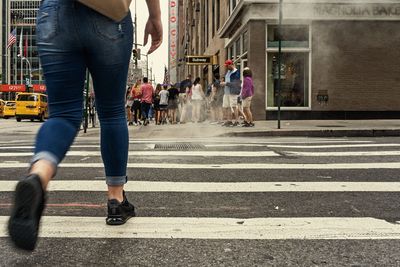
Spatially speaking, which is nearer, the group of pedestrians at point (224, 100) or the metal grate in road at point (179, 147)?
the metal grate in road at point (179, 147)

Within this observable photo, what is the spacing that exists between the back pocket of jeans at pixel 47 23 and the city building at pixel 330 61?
14.1 m

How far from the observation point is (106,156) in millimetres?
2715

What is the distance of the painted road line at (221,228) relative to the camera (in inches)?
103

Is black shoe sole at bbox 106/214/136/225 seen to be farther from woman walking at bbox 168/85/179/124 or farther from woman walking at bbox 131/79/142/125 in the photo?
woman walking at bbox 168/85/179/124

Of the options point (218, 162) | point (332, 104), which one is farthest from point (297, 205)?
point (332, 104)

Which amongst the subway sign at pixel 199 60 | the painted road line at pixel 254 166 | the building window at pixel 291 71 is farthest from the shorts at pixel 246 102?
the subway sign at pixel 199 60

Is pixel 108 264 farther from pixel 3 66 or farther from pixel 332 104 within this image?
pixel 3 66

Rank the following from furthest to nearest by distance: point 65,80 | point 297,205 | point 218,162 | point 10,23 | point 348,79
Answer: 1. point 10,23
2. point 348,79
3. point 218,162
4. point 297,205
5. point 65,80

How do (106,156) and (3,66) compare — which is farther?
(3,66)

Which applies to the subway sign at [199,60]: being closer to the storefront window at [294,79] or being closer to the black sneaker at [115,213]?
the storefront window at [294,79]

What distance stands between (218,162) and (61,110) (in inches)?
134

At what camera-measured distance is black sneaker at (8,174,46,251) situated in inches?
68.9

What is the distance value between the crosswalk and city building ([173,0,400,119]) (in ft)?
33.8

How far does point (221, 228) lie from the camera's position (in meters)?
2.77
